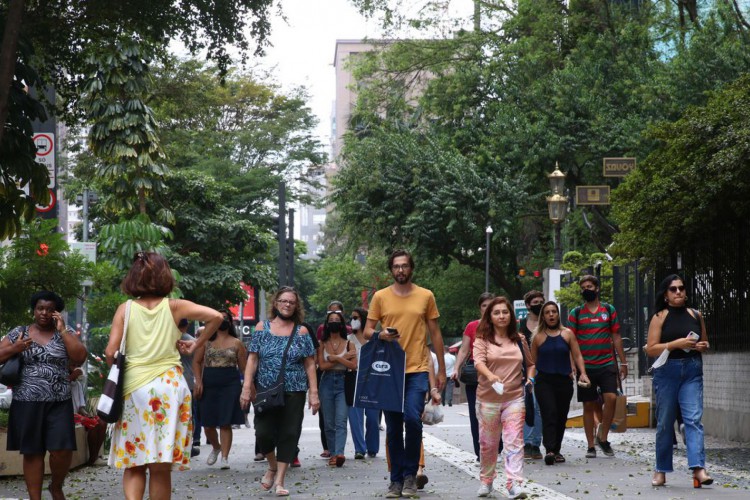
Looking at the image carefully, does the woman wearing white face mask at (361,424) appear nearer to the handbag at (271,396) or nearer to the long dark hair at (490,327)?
the handbag at (271,396)

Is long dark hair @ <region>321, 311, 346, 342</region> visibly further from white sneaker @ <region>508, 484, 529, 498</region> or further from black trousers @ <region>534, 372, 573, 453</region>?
white sneaker @ <region>508, 484, 529, 498</region>

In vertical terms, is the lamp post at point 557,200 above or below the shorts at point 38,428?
above

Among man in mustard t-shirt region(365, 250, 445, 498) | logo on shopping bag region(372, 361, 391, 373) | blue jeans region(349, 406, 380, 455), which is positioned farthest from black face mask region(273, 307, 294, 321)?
blue jeans region(349, 406, 380, 455)

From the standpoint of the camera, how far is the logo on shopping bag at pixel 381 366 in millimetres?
9789

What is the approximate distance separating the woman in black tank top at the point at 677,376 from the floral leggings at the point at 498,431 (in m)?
1.20

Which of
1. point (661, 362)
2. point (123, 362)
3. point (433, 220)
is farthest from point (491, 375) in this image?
point (433, 220)

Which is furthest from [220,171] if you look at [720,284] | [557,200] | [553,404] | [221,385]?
[553,404]

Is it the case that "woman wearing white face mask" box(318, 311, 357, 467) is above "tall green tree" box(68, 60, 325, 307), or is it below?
below

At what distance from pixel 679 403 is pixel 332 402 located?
478 cm

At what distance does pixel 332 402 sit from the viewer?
14.0 meters

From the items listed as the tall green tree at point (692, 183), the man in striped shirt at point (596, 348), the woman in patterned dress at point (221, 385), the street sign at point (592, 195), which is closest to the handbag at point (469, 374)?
the man in striped shirt at point (596, 348)

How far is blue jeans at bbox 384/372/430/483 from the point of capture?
980 cm

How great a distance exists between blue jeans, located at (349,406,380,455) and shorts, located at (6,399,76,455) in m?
5.49

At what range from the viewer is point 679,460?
41.5 feet
